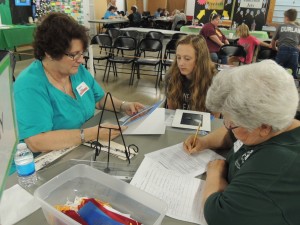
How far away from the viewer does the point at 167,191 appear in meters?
1.02

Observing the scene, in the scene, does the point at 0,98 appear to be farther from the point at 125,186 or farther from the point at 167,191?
the point at 167,191

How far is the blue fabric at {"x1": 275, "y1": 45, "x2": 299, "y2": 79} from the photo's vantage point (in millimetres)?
5027

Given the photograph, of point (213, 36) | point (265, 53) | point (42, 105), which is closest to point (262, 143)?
point (42, 105)

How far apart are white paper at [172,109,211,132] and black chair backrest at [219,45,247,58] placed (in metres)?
3.70

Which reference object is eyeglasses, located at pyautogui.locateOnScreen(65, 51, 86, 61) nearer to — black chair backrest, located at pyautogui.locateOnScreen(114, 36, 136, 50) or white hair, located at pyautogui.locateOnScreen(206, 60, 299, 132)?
white hair, located at pyautogui.locateOnScreen(206, 60, 299, 132)

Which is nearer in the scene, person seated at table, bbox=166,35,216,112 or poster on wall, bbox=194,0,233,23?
person seated at table, bbox=166,35,216,112

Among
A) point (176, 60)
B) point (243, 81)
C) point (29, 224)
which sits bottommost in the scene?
point (29, 224)

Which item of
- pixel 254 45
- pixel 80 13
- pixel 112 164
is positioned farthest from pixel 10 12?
pixel 112 164

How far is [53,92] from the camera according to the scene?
144cm

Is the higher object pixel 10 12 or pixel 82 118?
pixel 10 12

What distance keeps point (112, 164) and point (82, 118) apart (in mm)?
539

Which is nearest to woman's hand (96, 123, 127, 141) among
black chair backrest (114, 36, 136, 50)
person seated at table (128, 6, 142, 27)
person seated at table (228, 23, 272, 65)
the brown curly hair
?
the brown curly hair

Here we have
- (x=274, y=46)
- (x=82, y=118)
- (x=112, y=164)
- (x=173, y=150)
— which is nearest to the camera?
(x=112, y=164)

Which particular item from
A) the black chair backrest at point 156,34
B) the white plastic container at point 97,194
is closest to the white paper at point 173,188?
the white plastic container at point 97,194
